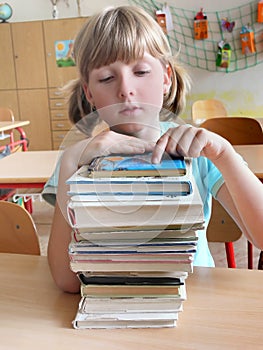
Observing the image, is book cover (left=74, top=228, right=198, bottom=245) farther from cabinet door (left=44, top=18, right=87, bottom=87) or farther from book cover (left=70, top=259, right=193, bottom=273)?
cabinet door (left=44, top=18, right=87, bottom=87)

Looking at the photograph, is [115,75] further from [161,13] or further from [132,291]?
[161,13]

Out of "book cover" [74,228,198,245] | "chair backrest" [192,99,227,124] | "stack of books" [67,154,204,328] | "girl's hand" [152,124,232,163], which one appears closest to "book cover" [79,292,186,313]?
"stack of books" [67,154,204,328]

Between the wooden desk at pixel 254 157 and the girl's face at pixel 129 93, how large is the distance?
0.94 m

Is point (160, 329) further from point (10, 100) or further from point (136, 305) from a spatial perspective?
point (10, 100)

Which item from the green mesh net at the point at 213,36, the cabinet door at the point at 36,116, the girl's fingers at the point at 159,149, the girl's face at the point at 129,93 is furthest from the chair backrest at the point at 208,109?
the girl's fingers at the point at 159,149

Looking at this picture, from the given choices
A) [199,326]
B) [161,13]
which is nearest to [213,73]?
[161,13]

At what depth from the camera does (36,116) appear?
17.8 feet

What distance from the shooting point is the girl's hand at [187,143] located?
0.62 meters

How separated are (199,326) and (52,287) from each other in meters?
0.29

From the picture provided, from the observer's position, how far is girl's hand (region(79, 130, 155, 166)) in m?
0.64

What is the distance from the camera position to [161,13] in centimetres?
509

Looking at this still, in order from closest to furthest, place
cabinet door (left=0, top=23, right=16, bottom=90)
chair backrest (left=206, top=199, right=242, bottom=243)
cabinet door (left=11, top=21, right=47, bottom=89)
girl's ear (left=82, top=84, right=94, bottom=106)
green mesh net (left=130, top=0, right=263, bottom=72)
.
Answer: girl's ear (left=82, top=84, right=94, bottom=106)
chair backrest (left=206, top=199, right=242, bottom=243)
green mesh net (left=130, top=0, right=263, bottom=72)
cabinet door (left=11, top=21, right=47, bottom=89)
cabinet door (left=0, top=23, right=16, bottom=90)

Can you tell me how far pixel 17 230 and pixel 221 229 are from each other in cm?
84

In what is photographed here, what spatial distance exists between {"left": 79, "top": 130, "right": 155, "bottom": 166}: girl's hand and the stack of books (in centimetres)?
3
